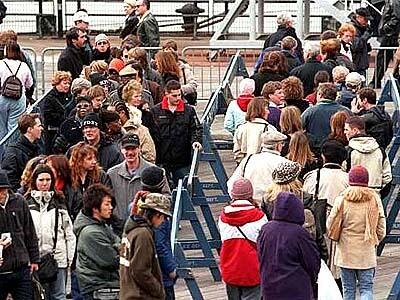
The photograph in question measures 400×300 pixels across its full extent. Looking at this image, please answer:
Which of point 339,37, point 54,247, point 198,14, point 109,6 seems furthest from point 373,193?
point 109,6

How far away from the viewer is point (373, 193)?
11555 mm

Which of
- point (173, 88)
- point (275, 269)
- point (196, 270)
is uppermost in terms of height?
point (173, 88)

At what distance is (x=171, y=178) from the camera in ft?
48.3

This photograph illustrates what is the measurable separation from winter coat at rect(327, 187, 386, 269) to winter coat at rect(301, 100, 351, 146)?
2369 mm

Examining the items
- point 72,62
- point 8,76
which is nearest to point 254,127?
point 8,76

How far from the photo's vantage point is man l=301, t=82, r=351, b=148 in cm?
1388

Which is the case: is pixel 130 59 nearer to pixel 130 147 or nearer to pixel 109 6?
pixel 130 147

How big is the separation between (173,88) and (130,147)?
1.95m

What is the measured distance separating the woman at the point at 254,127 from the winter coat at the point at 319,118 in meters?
0.49

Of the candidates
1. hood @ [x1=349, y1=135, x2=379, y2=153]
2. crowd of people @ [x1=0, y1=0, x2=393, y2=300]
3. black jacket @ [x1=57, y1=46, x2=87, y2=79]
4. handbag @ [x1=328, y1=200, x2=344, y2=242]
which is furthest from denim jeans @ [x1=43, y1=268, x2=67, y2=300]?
black jacket @ [x1=57, y1=46, x2=87, y2=79]

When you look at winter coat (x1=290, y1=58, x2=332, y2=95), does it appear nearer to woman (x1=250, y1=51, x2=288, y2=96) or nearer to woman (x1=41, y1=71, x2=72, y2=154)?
woman (x1=250, y1=51, x2=288, y2=96)

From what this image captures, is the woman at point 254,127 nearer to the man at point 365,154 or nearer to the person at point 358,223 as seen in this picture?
the man at point 365,154

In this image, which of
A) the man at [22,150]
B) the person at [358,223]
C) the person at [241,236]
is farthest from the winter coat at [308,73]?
the person at [241,236]

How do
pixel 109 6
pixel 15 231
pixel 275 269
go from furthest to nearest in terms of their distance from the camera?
pixel 109 6 → pixel 15 231 → pixel 275 269
